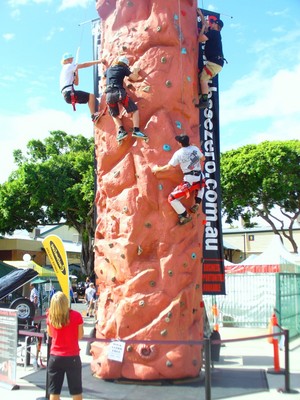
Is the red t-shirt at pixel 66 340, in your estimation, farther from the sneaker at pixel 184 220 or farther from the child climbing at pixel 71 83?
the child climbing at pixel 71 83

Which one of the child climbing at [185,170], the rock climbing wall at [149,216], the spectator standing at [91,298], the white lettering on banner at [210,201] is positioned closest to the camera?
the rock climbing wall at [149,216]

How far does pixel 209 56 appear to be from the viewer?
32.4ft

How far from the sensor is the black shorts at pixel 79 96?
9594 millimetres

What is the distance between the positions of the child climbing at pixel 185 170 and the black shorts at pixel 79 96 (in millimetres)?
2310

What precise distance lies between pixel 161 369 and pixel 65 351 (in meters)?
2.55

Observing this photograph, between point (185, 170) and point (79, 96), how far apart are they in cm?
282

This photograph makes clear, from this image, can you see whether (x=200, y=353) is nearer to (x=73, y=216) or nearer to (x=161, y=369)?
(x=161, y=369)

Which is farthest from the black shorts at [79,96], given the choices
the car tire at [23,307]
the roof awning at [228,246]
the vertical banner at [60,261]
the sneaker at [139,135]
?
the roof awning at [228,246]

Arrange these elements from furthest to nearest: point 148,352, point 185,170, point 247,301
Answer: point 247,301 < point 185,170 < point 148,352

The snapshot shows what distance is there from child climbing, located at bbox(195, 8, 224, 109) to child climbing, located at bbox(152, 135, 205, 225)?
147cm

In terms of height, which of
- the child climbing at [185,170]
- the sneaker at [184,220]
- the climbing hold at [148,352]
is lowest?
the climbing hold at [148,352]

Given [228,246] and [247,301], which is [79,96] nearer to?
[247,301]

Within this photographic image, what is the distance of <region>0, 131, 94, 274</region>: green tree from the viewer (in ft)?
105

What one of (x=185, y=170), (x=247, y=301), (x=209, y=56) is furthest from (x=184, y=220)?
(x=247, y=301)
